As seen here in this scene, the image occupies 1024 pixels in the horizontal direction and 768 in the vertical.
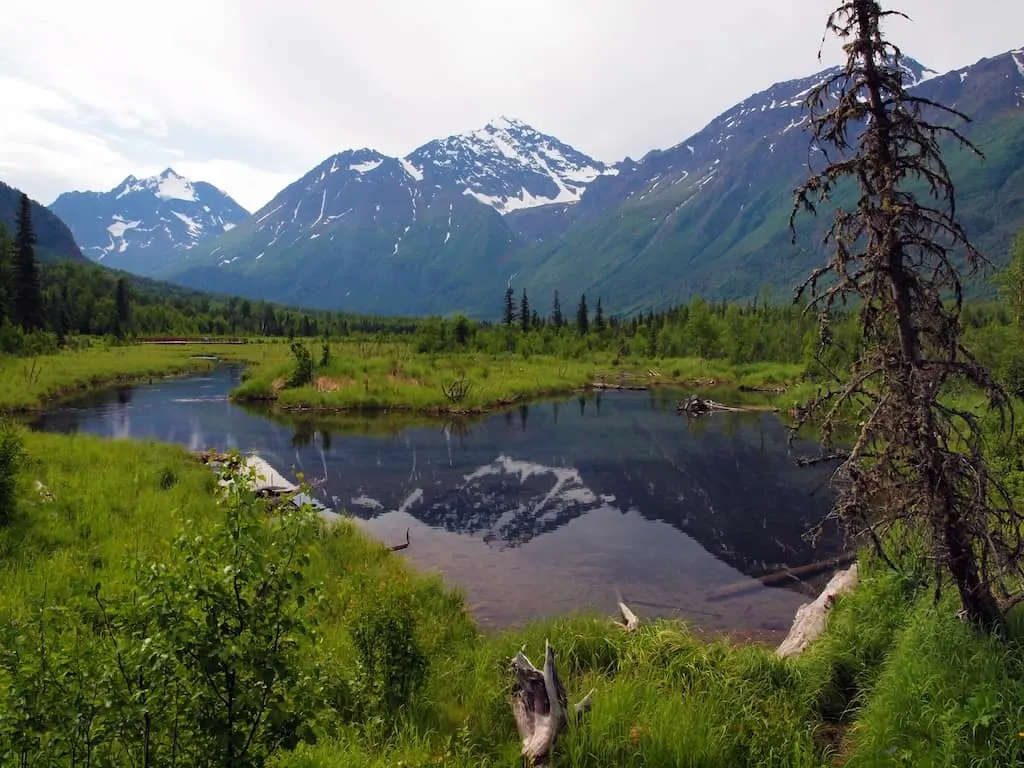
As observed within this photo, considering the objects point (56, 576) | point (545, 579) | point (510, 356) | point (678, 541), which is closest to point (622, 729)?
point (545, 579)

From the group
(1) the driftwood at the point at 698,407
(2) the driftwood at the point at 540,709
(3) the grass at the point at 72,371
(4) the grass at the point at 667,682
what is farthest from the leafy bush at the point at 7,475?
(1) the driftwood at the point at 698,407

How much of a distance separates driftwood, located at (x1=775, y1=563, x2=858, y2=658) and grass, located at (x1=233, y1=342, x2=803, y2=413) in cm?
3875

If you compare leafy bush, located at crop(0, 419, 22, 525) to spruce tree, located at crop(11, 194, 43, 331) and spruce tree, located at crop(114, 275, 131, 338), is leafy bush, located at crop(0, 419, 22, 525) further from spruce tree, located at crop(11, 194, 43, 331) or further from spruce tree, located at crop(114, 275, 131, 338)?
spruce tree, located at crop(114, 275, 131, 338)

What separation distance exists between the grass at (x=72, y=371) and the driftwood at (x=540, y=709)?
46376 millimetres

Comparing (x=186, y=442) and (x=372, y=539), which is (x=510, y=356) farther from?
(x=372, y=539)

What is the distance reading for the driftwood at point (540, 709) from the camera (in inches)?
336

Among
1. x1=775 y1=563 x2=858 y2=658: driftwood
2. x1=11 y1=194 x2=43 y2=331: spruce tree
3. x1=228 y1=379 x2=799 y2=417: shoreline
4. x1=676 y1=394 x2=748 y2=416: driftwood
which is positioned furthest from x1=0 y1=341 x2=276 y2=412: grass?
x1=676 y1=394 x2=748 y2=416: driftwood

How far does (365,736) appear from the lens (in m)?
8.80

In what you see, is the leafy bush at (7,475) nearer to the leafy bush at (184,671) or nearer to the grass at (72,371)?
the leafy bush at (184,671)

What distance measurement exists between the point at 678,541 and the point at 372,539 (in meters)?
10.8

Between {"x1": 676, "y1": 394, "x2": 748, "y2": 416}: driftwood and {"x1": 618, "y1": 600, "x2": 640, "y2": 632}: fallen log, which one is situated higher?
{"x1": 618, "y1": 600, "x2": 640, "y2": 632}: fallen log

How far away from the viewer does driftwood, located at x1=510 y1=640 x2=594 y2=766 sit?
853 cm

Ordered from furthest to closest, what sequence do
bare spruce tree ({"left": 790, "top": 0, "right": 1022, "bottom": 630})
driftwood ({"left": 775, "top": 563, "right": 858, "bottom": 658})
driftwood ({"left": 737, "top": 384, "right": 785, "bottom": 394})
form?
1. driftwood ({"left": 737, "top": 384, "right": 785, "bottom": 394})
2. driftwood ({"left": 775, "top": 563, "right": 858, "bottom": 658})
3. bare spruce tree ({"left": 790, "top": 0, "right": 1022, "bottom": 630})

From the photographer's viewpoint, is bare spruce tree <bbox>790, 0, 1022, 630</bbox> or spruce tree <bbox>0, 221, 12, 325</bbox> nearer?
bare spruce tree <bbox>790, 0, 1022, 630</bbox>
